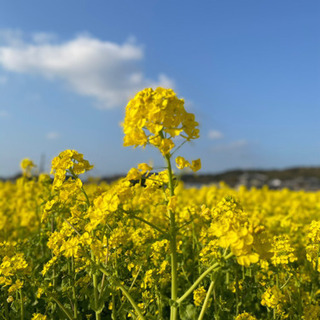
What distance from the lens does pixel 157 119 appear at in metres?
2.04

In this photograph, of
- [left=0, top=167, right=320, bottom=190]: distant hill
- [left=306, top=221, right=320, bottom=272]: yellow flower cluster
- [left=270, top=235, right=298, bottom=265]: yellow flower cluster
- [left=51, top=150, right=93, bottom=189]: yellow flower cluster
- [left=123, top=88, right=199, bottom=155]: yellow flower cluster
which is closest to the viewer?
[left=123, top=88, right=199, bottom=155]: yellow flower cluster

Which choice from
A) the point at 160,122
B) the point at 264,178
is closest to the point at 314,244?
the point at 160,122

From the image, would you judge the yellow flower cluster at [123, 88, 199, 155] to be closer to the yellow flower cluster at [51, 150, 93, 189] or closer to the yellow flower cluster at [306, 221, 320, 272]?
the yellow flower cluster at [51, 150, 93, 189]

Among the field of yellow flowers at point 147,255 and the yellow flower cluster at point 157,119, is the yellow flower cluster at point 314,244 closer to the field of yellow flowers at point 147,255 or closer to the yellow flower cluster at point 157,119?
the field of yellow flowers at point 147,255

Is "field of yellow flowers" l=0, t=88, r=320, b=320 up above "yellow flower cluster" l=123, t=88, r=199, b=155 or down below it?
below

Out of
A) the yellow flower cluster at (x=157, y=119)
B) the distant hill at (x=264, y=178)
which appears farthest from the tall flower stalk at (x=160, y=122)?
the distant hill at (x=264, y=178)

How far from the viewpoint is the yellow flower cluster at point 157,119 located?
2035 millimetres

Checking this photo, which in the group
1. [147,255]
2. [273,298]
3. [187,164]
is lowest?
[273,298]

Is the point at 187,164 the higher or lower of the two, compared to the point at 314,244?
higher

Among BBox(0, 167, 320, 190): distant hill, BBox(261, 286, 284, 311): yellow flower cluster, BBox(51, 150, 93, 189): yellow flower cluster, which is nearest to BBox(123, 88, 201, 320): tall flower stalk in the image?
BBox(51, 150, 93, 189): yellow flower cluster

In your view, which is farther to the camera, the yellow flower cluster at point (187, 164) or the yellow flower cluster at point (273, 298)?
the yellow flower cluster at point (273, 298)

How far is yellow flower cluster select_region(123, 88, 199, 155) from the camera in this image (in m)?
2.04

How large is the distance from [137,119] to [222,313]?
83.6 inches

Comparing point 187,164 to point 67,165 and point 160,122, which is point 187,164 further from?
point 67,165
